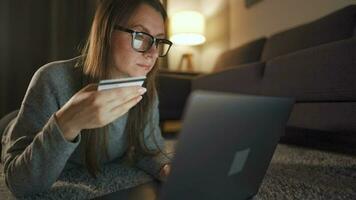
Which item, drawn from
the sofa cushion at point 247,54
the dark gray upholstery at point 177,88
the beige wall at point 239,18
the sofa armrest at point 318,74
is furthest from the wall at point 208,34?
the sofa armrest at point 318,74

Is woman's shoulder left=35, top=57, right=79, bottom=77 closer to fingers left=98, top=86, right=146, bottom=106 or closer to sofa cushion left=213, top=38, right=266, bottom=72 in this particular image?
fingers left=98, top=86, right=146, bottom=106

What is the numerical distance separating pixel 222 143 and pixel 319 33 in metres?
1.19

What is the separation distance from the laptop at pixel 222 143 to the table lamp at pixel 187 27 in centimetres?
220

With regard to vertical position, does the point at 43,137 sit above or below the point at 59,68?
below

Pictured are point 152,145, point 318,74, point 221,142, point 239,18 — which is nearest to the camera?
point 221,142

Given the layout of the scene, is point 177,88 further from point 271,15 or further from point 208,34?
point 208,34

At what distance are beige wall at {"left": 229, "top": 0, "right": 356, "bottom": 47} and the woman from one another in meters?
1.33

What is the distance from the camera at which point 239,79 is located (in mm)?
1269

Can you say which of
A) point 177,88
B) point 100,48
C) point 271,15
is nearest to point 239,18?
point 271,15

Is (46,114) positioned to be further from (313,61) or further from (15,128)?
(313,61)

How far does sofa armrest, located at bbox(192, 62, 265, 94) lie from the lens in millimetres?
1185

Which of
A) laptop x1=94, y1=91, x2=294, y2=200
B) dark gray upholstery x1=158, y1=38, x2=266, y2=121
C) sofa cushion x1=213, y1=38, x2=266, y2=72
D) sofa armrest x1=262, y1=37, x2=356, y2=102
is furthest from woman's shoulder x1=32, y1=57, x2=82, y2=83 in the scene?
sofa cushion x1=213, y1=38, x2=266, y2=72

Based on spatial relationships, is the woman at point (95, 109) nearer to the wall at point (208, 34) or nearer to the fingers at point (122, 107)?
the fingers at point (122, 107)

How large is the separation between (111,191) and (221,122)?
0.41 meters
